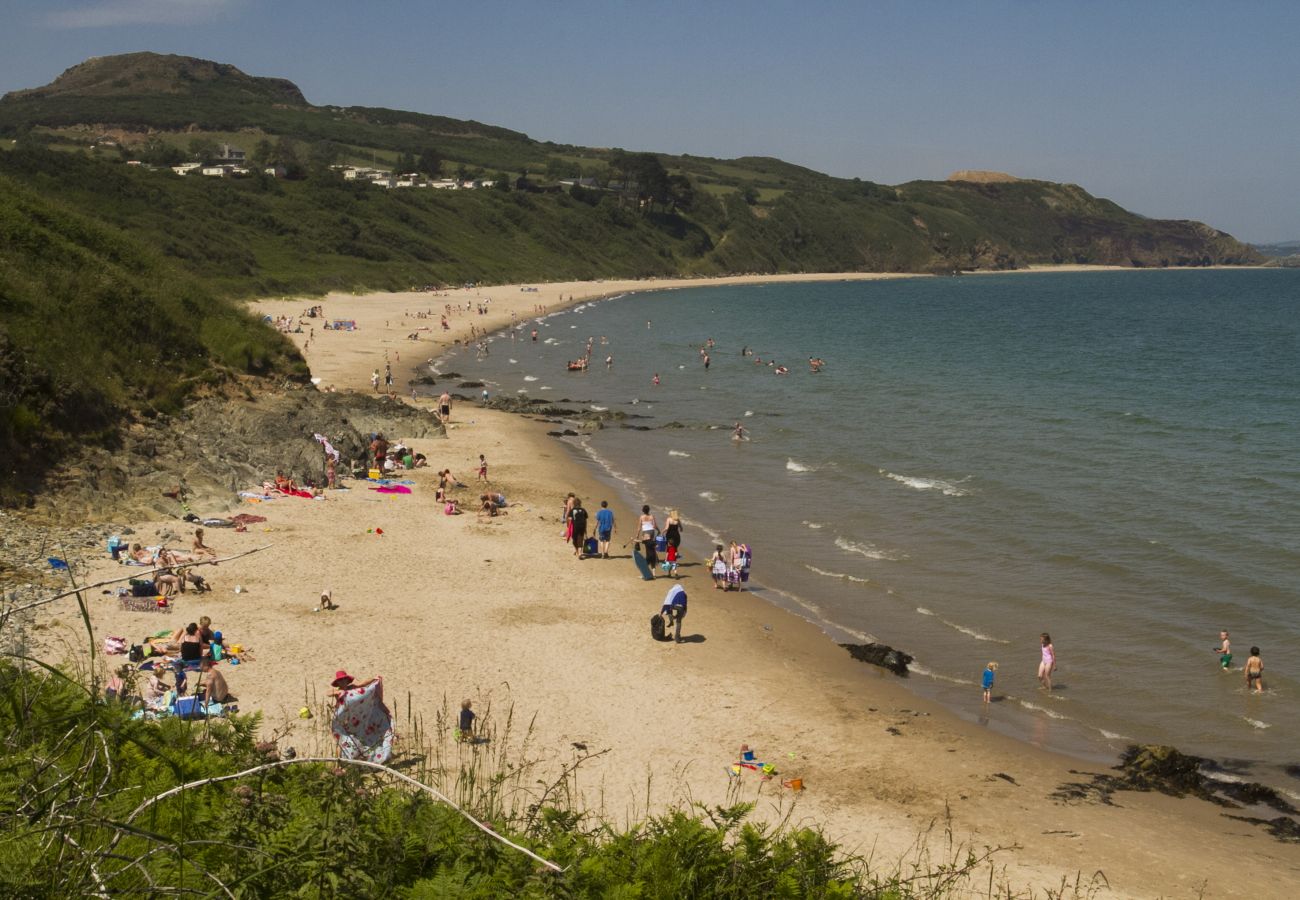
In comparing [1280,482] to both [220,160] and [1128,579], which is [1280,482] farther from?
[220,160]

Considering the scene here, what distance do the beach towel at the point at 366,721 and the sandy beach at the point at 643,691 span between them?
0.36 metres

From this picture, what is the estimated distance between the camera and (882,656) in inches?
725

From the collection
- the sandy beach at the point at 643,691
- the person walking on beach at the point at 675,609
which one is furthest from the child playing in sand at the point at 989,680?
the person walking on beach at the point at 675,609

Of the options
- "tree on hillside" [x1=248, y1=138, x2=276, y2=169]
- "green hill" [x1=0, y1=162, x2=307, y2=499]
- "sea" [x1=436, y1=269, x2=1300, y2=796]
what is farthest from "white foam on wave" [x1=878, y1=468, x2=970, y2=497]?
"tree on hillside" [x1=248, y1=138, x2=276, y2=169]

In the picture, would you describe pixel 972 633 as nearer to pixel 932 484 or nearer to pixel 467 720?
pixel 467 720

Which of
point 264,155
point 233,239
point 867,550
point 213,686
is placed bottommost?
point 213,686

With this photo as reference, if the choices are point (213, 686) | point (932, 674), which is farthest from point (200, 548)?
point (932, 674)

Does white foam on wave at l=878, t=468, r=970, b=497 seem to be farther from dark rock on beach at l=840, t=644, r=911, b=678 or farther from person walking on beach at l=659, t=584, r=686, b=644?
person walking on beach at l=659, t=584, r=686, b=644

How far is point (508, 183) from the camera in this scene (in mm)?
158750

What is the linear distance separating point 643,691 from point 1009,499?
17.0 meters

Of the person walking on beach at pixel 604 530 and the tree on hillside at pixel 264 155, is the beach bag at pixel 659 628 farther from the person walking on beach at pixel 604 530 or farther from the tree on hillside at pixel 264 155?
the tree on hillside at pixel 264 155

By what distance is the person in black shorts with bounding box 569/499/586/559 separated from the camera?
22844mm

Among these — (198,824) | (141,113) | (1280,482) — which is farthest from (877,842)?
(141,113)

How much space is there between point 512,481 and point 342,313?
159 ft
